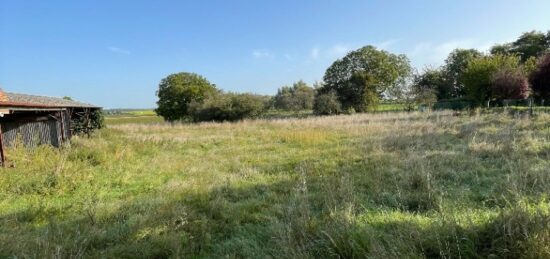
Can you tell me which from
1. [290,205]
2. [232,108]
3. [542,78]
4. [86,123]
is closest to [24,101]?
[86,123]

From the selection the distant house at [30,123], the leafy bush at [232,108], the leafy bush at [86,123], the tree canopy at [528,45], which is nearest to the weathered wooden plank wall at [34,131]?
the distant house at [30,123]

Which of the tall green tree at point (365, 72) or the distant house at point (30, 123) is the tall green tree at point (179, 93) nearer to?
the tall green tree at point (365, 72)

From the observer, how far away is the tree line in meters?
27.9

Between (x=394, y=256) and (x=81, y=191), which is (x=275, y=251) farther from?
(x=81, y=191)

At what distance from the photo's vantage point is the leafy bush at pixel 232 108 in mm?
32031

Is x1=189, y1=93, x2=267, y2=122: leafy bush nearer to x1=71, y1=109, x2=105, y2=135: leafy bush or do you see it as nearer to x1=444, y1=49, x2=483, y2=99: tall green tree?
x1=71, y1=109, x2=105, y2=135: leafy bush

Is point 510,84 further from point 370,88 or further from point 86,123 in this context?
point 86,123

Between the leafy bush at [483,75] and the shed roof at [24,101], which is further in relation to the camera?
the leafy bush at [483,75]

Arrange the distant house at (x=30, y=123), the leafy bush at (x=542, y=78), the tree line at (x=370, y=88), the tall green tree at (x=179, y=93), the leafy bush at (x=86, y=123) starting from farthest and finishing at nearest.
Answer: the tall green tree at (x=179, y=93) < the tree line at (x=370, y=88) < the leafy bush at (x=86, y=123) < the leafy bush at (x=542, y=78) < the distant house at (x=30, y=123)

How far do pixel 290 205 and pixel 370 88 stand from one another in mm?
36261

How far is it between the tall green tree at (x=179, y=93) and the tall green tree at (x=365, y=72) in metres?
16.7

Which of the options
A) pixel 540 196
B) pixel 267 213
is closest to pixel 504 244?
pixel 540 196

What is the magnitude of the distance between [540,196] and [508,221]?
65.9 inches

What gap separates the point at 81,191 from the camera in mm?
6387
